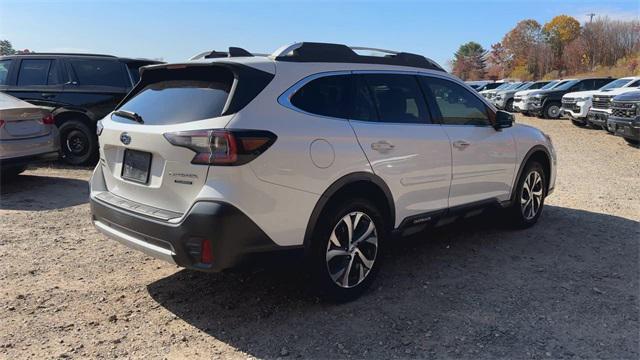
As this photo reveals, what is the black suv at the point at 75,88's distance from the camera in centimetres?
920

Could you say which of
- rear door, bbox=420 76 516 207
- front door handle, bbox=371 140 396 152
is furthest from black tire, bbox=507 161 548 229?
front door handle, bbox=371 140 396 152

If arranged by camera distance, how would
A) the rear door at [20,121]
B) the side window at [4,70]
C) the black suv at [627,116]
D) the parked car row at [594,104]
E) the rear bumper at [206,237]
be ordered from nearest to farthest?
1. the rear bumper at [206,237]
2. the rear door at [20,121]
3. the side window at [4,70]
4. the black suv at [627,116]
5. the parked car row at [594,104]

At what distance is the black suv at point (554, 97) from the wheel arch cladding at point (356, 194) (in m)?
20.0

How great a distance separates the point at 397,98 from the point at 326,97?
2.71 ft

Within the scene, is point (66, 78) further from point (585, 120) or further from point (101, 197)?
point (585, 120)

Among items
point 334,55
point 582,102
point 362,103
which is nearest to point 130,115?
point 334,55

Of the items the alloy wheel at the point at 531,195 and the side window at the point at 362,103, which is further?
the alloy wheel at the point at 531,195

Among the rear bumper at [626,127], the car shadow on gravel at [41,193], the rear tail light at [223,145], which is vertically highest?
the rear tail light at [223,145]

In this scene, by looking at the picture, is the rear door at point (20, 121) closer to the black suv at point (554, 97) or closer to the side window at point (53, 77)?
the side window at point (53, 77)

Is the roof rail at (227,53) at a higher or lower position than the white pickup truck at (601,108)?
higher

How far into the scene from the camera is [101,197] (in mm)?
3785

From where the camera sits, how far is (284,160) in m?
3.19

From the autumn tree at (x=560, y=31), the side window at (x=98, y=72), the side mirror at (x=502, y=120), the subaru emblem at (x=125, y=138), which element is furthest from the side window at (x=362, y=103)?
the autumn tree at (x=560, y=31)

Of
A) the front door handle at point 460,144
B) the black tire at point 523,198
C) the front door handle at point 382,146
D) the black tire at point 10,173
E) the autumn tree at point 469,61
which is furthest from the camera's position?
the autumn tree at point 469,61
